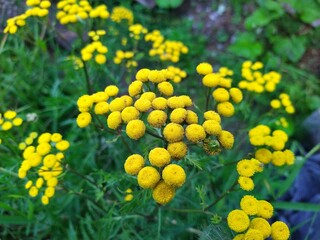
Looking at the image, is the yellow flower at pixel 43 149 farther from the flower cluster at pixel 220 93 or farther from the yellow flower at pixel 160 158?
the flower cluster at pixel 220 93

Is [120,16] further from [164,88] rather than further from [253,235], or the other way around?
[253,235]

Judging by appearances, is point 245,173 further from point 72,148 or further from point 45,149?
point 72,148

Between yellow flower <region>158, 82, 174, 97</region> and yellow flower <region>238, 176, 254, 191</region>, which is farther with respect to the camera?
yellow flower <region>158, 82, 174, 97</region>

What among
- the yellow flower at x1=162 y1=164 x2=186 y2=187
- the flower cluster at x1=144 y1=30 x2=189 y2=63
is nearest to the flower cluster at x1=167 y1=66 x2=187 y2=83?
the flower cluster at x1=144 y1=30 x2=189 y2=63

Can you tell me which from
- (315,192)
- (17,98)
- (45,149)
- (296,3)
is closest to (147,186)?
(45,149)

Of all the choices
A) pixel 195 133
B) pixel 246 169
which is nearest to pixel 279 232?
pixel 246 169

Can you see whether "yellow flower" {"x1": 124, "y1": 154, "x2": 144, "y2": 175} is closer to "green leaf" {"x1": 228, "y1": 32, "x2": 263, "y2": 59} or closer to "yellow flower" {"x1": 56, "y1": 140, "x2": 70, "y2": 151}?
"yellow flower" {"x1": 56, "y1": 140, "x2": 70, "y2": 151}
